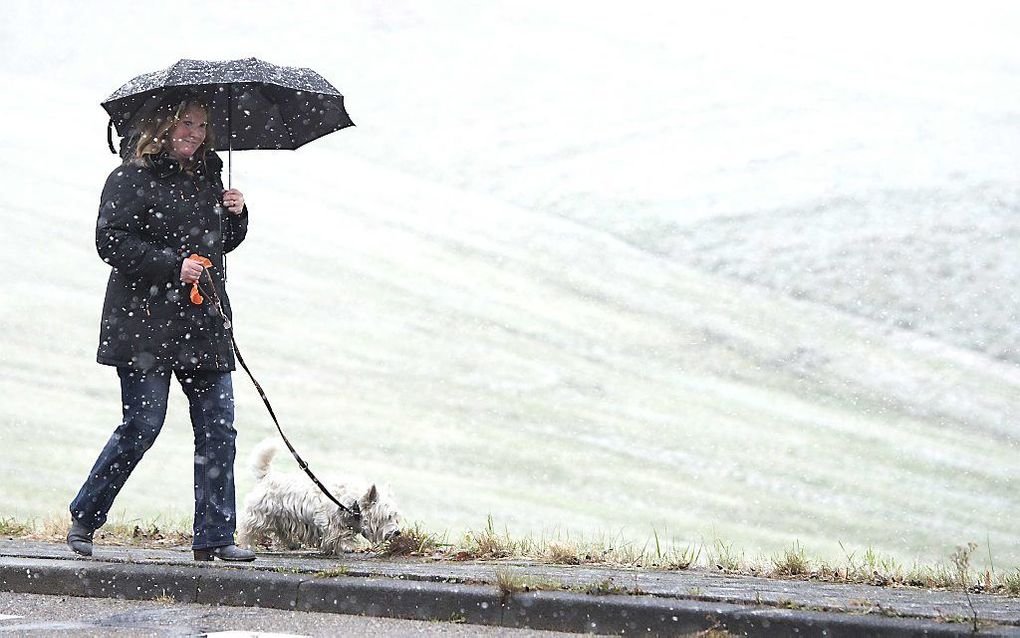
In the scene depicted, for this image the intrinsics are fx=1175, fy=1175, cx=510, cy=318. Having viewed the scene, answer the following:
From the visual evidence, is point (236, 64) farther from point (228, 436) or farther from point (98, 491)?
point (98, 491)

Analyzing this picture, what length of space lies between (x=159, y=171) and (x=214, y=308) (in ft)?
2.11

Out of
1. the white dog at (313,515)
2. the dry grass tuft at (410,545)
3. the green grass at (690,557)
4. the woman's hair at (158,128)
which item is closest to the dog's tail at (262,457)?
the white dog at (313,515)

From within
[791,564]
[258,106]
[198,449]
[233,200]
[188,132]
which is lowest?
[791,564]

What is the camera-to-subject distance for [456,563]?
5590mm

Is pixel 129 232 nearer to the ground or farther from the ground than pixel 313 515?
farther from the ground

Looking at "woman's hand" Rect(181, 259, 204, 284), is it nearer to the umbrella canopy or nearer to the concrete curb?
the umbrella canopy

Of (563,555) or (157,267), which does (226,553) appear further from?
(563,555)

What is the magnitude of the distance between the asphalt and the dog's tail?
34.1 inches

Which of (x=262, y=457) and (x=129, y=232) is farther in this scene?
(x=262, y=457)

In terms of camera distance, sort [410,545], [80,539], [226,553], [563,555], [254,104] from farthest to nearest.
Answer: [410,545], [254,104], [563,555], [80,539], [226,553]

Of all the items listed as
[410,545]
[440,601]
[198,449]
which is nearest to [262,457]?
[410,545]

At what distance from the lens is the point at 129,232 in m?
5.02

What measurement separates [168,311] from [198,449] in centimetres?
65

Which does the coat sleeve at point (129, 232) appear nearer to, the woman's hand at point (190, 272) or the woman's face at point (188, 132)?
the woman's hand at point (190, 272)
